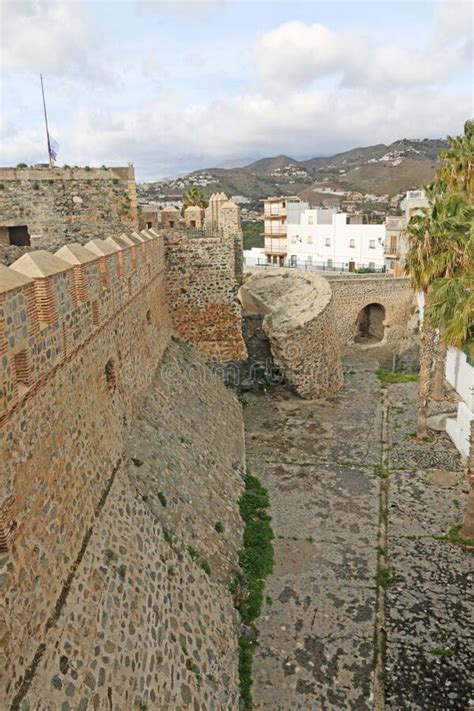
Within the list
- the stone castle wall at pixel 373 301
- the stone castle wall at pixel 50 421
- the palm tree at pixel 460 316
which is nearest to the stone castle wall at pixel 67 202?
the stone castle wall at pixel 50 421

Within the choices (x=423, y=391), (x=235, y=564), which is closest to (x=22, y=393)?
(x=235, y=564)

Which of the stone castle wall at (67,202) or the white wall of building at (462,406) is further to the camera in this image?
the stone castle wall at (67,202)

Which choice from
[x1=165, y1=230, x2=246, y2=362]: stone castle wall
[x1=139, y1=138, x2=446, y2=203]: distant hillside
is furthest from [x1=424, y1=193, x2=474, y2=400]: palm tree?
[x1=139, y1=138, x2=446, y2=203]: distant hillside

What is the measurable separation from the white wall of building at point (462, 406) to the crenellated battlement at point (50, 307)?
9458mm

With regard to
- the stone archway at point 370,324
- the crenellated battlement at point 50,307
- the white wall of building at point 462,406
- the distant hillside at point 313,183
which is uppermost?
the distant hillside at point 313,183

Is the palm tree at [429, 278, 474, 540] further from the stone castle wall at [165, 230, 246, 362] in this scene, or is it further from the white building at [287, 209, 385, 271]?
the white building at [287, 209, 385, 271]

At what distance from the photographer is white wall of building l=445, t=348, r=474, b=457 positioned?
561 inches

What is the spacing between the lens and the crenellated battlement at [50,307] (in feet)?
16.2

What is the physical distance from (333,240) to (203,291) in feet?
110

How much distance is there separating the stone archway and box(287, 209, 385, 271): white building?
8.91m

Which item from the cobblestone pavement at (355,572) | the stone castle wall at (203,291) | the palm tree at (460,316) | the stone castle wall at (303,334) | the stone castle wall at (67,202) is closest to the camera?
the cobblestone pavement at (355,572)

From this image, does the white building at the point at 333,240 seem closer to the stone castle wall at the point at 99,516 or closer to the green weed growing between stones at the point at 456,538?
the green weed growing between stones at the point at 456,538

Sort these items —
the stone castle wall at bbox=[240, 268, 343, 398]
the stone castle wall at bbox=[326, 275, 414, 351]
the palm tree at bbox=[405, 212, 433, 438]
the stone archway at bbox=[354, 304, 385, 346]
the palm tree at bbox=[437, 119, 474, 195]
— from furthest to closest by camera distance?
the stone archway at bbox=[354, 304, 385, 346] → the stone castle wall at bbox=[326, 275, 414, 351] → the stone castle wall at bbox=[240, 268, 343, 398] → the palm tree at bbox=[437, 119, 474, 195] → the palm tree at bbox=[405, 212, 433, 438]

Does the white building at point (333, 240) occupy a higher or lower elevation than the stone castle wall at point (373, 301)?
higher
